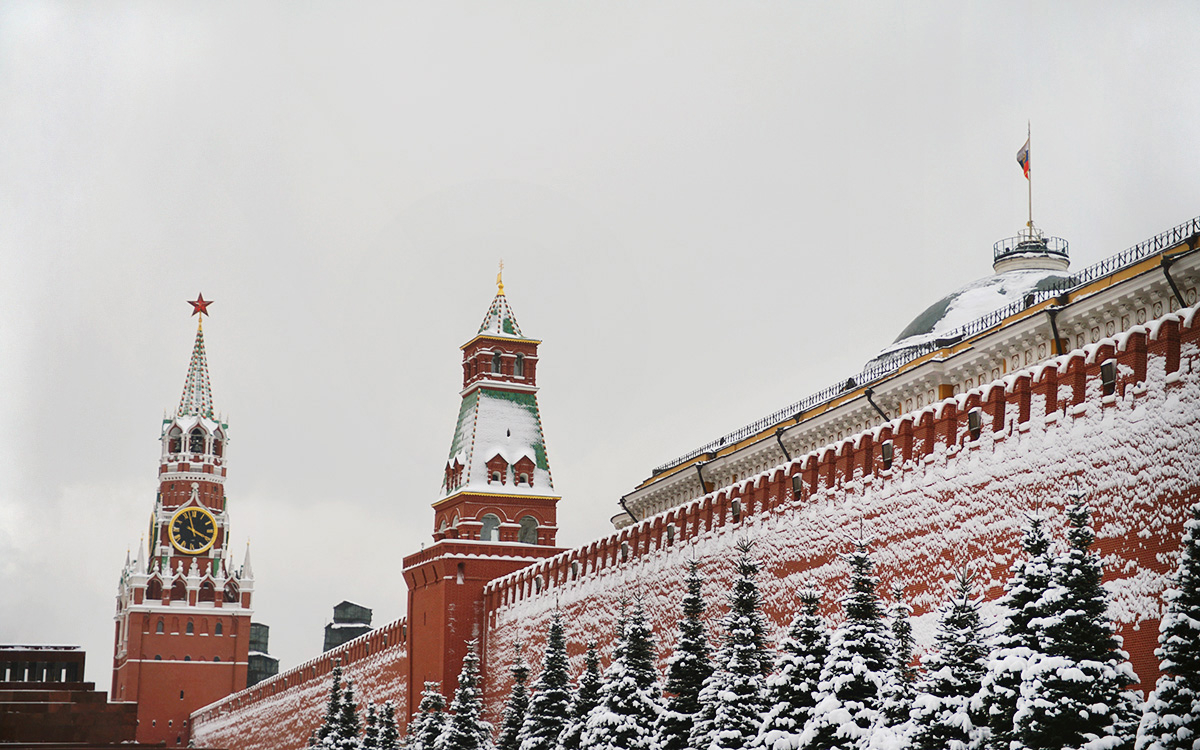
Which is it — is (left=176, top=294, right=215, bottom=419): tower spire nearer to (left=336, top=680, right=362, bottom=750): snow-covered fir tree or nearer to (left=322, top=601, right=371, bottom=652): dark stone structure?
(left=322, top=601, right=371, bottom=652): dark stone structure

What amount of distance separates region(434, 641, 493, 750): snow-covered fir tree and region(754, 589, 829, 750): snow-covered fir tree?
12363mm

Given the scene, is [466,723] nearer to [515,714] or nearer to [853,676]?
[515,714]

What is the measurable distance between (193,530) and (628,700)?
63.0 meters

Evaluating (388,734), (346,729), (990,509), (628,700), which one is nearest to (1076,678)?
(990,509)

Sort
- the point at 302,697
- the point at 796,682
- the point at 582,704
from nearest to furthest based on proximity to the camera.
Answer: the point at 796,682, the point at 582,704, the point at 302,697

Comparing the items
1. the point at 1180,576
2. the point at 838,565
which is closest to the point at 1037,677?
the point at 1180,576

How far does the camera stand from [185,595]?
3238 inches

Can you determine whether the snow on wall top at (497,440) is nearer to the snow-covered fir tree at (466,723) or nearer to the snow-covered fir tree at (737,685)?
the snow-covered fir tree at (466,723)

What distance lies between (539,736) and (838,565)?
7.00 meters

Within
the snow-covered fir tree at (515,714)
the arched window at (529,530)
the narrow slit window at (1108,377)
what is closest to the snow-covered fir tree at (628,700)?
the snow-covered fir tree at (515,714)

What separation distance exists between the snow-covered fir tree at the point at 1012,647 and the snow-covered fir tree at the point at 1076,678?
0.56ft

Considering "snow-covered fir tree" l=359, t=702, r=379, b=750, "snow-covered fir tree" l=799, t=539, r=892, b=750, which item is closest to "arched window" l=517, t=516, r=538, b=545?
"snow-covered fir tree" l=359, t=702, r=379, b=750

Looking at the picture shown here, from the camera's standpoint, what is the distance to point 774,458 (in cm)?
3541

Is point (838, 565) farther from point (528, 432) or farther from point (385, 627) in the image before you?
point (385, 627)
